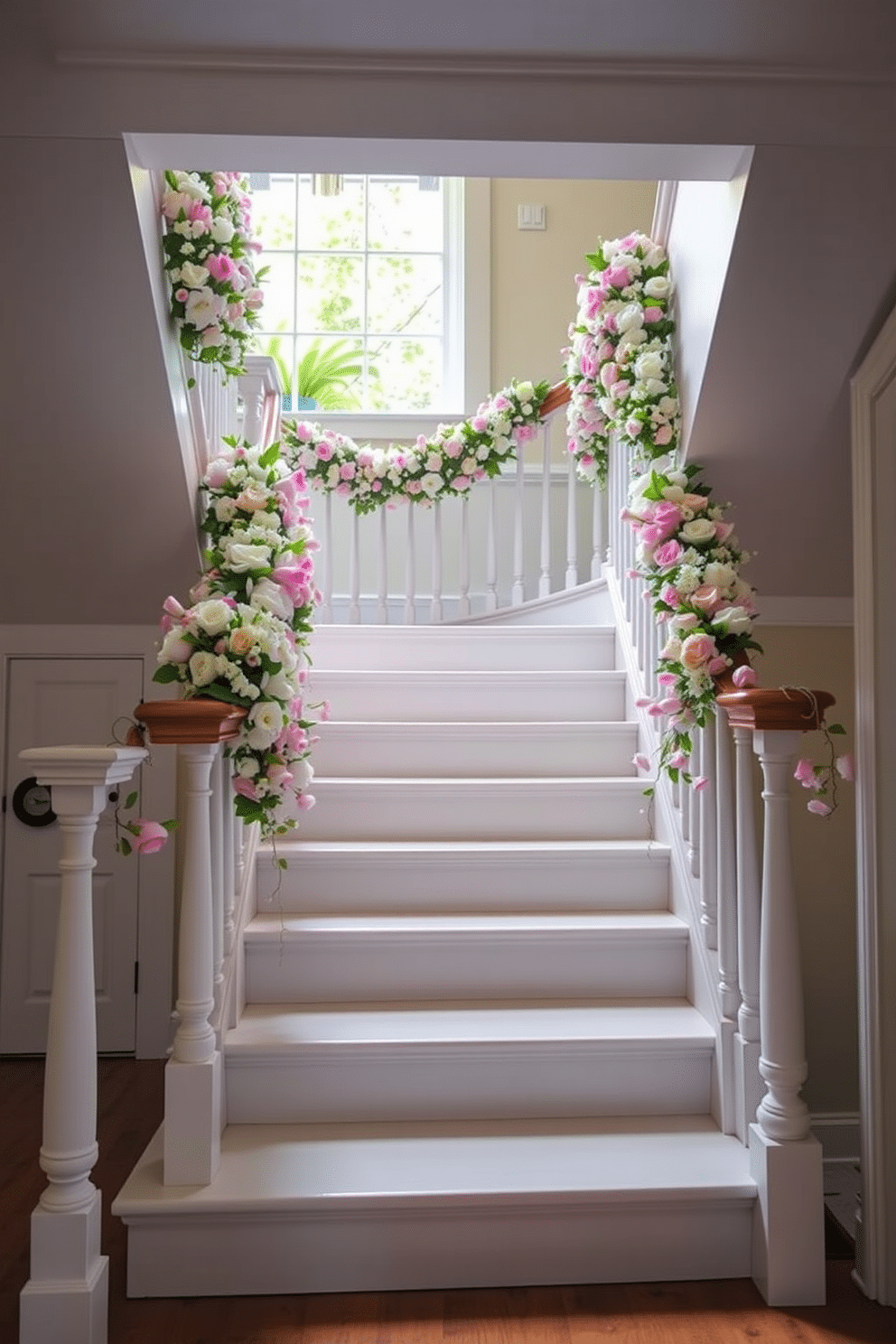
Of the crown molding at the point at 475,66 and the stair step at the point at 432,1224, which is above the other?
the crown molding at the point at 475,66

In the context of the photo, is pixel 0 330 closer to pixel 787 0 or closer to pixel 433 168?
pixel 433 168

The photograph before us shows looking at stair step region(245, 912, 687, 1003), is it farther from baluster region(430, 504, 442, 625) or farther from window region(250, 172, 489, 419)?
window region(250, 172, 489, 419)

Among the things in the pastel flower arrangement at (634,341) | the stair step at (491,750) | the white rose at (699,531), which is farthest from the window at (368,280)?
the white rose at (699,531)

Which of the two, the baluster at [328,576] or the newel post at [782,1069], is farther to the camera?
the baluster at [328,576]

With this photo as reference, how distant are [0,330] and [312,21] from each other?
1.09 metres

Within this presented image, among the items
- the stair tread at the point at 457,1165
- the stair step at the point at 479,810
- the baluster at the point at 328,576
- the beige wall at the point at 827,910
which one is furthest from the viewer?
the baluster at the point at 328,576

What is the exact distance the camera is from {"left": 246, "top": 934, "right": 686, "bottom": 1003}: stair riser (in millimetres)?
2951

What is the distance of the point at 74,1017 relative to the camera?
2.11 metres

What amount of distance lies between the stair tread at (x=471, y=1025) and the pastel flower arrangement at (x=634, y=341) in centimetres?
149

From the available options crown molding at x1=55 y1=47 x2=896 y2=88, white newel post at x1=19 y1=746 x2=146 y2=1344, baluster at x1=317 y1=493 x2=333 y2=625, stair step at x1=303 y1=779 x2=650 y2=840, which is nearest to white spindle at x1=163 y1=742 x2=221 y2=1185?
white newel post at x1=19 y1=746 x2=146 y2=1344

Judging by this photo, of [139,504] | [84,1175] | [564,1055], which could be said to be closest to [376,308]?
[139,504]

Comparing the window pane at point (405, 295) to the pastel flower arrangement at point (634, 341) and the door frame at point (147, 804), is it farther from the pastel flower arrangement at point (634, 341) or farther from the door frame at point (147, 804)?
the door frame at point (147, 804)

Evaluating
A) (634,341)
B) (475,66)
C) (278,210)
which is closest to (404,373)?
(278,210)

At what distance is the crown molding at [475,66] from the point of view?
2.34 metres
